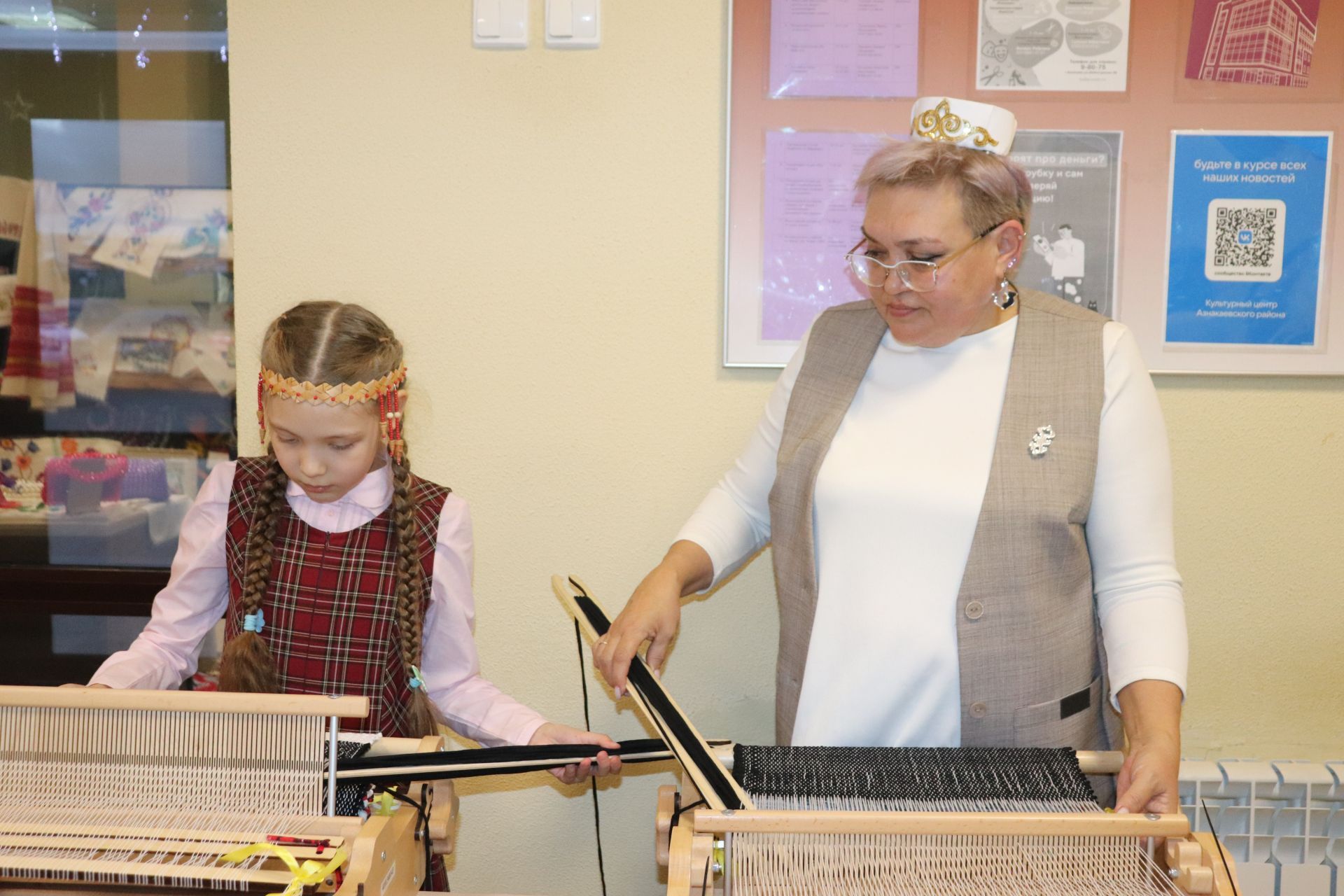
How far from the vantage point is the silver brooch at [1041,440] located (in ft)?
5.00

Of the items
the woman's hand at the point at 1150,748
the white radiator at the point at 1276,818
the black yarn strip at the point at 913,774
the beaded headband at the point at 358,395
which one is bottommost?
the white radiator at the point at 1276,818

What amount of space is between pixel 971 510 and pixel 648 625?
49 centimetres

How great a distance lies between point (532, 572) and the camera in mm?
2354

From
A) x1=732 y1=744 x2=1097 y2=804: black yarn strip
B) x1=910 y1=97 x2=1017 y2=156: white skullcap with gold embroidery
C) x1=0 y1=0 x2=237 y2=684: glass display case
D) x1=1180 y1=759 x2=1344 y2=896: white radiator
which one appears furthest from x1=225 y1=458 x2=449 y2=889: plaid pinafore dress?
x1=1180 y1=759 x2=1344 y2=896: white radiator

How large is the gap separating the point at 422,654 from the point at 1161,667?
43.7 inches

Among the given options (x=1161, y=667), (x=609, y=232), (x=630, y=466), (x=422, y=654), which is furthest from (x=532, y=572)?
(x=1161, y=667)

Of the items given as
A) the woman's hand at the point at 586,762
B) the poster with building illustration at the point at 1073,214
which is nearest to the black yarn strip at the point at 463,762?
the woman's hand at the point at 586,762

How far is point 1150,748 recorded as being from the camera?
130 centimetres

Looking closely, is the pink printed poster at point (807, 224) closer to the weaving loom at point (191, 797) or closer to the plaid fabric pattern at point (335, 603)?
the plaid fabric pattern at point (335, 603)

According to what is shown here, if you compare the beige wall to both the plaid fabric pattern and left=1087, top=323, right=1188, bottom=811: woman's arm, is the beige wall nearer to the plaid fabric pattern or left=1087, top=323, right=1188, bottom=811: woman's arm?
the plaid fabric pattern

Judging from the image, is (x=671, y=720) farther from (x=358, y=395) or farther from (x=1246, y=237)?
(x=1246, y=237)

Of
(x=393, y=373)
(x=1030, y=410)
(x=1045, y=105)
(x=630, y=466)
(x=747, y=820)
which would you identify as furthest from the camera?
(x=630, y=466)

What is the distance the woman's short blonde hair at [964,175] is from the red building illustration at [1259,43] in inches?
35.0

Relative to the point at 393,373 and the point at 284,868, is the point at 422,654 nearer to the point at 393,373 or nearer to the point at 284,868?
the point at 393,373
